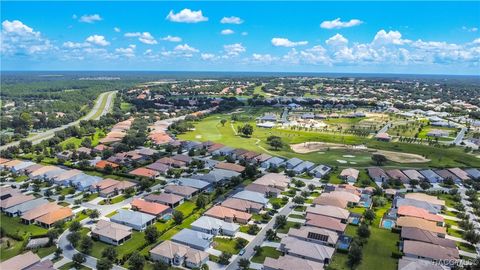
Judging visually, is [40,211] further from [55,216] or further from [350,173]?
[350,173]

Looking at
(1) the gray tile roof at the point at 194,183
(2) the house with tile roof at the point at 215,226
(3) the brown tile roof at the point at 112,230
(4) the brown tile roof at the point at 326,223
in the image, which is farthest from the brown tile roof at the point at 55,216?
(4) the brown tile roof at the point at 326,223

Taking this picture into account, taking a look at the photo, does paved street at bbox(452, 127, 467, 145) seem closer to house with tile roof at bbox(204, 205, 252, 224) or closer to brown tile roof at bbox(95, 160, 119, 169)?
house with tile roof at bbox(204, 205, 252, 224)

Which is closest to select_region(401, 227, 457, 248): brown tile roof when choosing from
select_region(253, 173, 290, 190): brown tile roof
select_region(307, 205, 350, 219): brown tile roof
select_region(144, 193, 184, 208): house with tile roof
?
select_region(307, 205, 350, 219): brown tile roof

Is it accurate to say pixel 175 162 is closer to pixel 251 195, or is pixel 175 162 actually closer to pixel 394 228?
pixel 251 195

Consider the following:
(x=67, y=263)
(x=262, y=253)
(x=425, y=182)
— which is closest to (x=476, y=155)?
(x=425, y=182)

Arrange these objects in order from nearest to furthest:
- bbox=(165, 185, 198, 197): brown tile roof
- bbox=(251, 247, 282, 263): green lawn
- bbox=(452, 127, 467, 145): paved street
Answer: bbox=(251, 247, 282, 263): green lawn
bbox=(165, 185, 198, 197): brown tile roof
bbox=(452, 127, 467, 145): paved street

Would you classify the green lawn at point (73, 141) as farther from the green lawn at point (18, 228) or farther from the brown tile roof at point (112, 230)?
the brown tile roof at point (112, 230)
